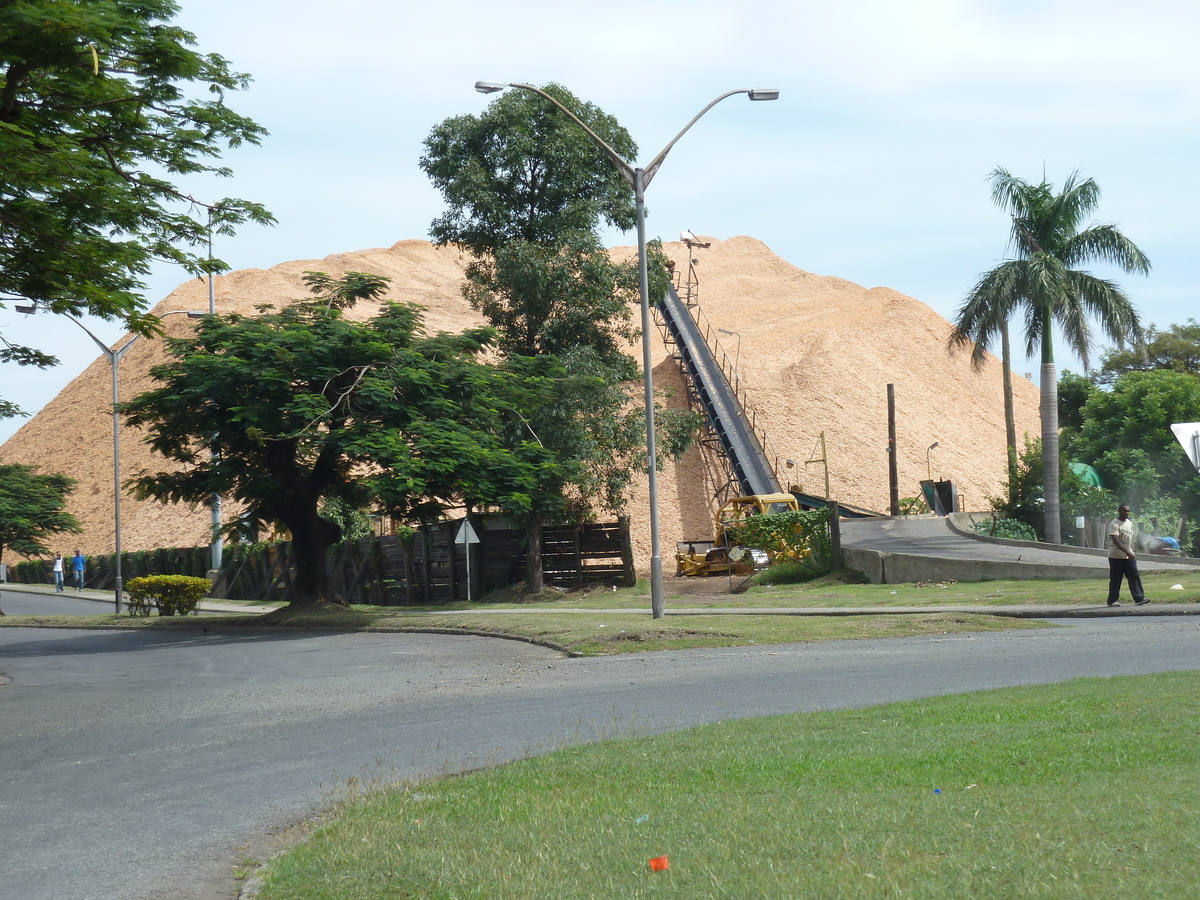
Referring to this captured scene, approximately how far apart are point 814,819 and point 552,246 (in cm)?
3034

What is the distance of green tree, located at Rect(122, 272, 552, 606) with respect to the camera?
2450 centimetres

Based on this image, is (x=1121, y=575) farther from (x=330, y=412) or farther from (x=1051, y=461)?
(x=330, y=412)

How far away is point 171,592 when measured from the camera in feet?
110

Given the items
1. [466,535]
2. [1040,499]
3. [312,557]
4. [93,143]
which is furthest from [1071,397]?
[93,143]

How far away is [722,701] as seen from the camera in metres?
10.7

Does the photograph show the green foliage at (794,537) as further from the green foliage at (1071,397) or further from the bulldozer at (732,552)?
the green foliage at (1071,397)

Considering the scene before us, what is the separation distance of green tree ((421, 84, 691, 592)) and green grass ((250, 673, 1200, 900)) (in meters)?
25.8

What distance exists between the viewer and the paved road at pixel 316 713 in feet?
21.3

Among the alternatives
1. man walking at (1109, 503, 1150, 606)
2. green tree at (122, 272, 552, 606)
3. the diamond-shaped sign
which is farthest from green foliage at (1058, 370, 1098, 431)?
man walking at (1109, 503, 1150, 606)

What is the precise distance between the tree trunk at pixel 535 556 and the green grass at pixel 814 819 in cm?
2690

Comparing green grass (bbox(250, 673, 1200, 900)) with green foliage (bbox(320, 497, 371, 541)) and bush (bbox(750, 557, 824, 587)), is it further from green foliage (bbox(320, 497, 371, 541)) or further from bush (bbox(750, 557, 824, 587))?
green foliage (bbox(320, 497, 371, 541))

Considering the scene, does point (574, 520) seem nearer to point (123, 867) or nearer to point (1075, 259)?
point (1075, 259)

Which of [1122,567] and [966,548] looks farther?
[966,548]

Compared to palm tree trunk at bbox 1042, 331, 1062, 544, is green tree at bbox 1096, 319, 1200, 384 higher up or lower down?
higher up
